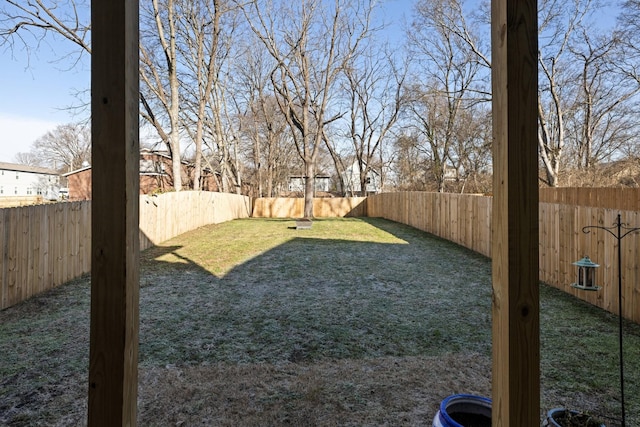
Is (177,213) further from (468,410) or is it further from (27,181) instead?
(27,181)

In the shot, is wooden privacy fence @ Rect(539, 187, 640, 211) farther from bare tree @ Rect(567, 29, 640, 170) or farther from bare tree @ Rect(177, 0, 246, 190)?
bare tree @ Rect(177, 0, 246, 190)

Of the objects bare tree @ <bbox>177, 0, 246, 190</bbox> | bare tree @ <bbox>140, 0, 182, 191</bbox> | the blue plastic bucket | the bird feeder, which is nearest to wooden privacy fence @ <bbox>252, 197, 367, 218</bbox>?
bare tree @ <bbox>177, 0, 246, 190</bbox>

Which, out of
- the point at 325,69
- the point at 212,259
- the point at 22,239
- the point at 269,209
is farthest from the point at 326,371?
the point at 269,209

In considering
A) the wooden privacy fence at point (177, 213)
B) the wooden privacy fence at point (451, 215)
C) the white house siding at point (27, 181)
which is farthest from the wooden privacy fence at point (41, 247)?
the white house siding at point (27, 181)

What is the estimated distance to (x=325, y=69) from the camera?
18391 millimetres

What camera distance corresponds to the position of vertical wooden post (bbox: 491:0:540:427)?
109 centimetres

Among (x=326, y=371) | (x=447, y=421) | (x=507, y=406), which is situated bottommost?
(x=326, y=371)

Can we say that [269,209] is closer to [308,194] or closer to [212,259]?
Result: [308,194]

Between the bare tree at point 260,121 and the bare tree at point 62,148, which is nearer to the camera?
the bare tree at point 260,121

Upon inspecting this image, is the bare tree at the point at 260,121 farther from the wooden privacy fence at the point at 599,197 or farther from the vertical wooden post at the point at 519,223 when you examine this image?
the vertical wooden post at the point at 519,223

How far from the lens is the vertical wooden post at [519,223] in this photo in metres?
1.09

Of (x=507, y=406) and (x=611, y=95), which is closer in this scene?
(x=507, y=406)

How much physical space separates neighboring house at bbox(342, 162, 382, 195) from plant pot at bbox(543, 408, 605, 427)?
24293 millimetres

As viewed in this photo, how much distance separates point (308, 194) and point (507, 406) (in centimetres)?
1743
